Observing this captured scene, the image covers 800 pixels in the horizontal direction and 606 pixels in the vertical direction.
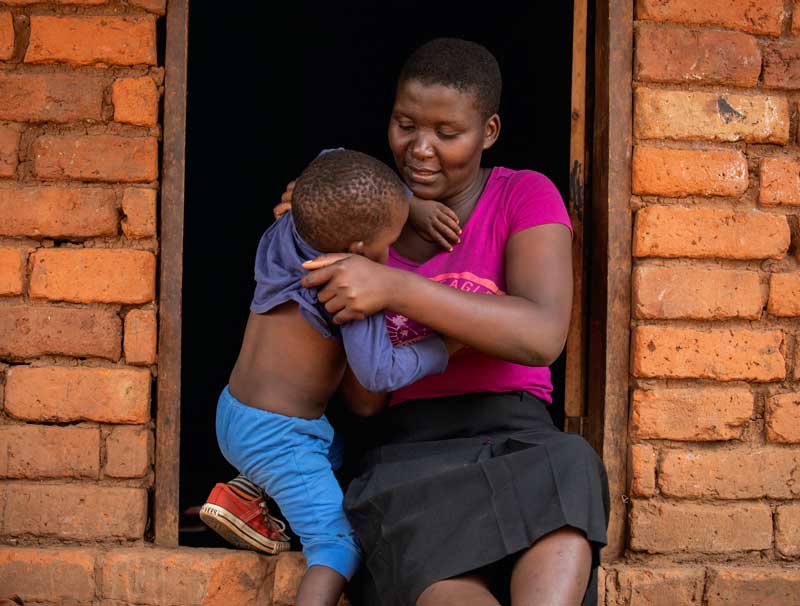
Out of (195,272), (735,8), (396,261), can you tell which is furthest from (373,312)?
(195,272)

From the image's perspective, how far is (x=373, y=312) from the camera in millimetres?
2234

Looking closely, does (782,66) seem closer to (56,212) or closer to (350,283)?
(350,283)

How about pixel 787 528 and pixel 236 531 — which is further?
pixel 787 528

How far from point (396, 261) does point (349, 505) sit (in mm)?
668

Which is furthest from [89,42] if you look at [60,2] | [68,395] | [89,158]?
[68,395]

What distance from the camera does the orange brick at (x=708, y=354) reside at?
2689 millimetres

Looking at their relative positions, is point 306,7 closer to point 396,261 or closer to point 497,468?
point 396,261

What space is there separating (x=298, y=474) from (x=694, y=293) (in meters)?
1.18

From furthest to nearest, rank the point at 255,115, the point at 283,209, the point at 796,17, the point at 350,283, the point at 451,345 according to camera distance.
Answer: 1. the point at 255,115
2. the point at 796,17
3. the point at 283,209
4. the point at 451,345
5. the point at 350,283

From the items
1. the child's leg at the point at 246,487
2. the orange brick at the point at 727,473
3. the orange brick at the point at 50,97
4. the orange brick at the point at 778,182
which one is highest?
the orange brick at the point at 50,97

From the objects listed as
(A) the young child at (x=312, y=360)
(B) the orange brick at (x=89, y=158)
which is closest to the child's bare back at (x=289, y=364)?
(A) the young child at (x=312, y=360)

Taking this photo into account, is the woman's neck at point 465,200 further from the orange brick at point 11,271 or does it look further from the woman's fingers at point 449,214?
the orange brick at point 11,271

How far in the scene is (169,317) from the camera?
2729mm

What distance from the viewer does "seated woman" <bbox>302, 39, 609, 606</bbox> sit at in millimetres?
2154
